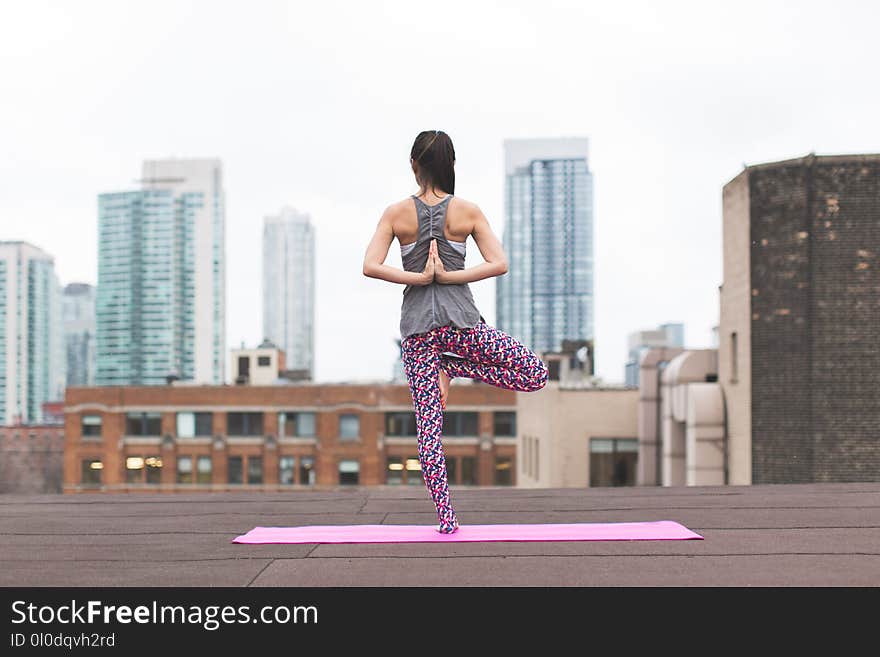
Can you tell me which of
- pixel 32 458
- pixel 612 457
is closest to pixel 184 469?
pixel 32 458

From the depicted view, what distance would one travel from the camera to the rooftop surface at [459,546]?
3666 mm

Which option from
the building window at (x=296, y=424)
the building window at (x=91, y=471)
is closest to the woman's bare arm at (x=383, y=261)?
the building window at (x=296, y=424)

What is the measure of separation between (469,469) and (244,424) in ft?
47.7

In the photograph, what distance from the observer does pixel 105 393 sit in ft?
189

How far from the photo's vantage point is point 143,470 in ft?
187

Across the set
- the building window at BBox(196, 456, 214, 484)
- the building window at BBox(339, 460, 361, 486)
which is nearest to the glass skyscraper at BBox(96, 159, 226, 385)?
the building window at BBox(196, 456, 214, 484)

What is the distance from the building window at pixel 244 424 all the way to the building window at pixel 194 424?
1317 mm

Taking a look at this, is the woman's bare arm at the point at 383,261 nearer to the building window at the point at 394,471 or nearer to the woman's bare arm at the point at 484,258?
the woman's bare arm at the point at 484,258

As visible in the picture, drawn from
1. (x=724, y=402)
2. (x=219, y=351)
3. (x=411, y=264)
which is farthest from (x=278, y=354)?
(x=219, y=351)

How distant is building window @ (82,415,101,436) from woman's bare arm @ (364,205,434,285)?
189ft

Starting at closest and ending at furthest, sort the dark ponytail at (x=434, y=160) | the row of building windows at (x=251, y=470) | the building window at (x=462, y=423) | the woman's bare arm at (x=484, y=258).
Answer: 1. the woman's bare arm at (x=484, y=258)
2. the dark ponytail at (x=434, y=160)
3. the building window at (x=462, y=423)
4. the row of building windows at (x=251, y=470)

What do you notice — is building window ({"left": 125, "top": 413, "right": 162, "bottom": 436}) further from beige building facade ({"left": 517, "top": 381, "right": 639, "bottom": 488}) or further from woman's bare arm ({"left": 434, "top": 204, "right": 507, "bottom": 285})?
woman's bare arm ({"left": 434, "top": 204, "right": 507, "bottom": 285})
